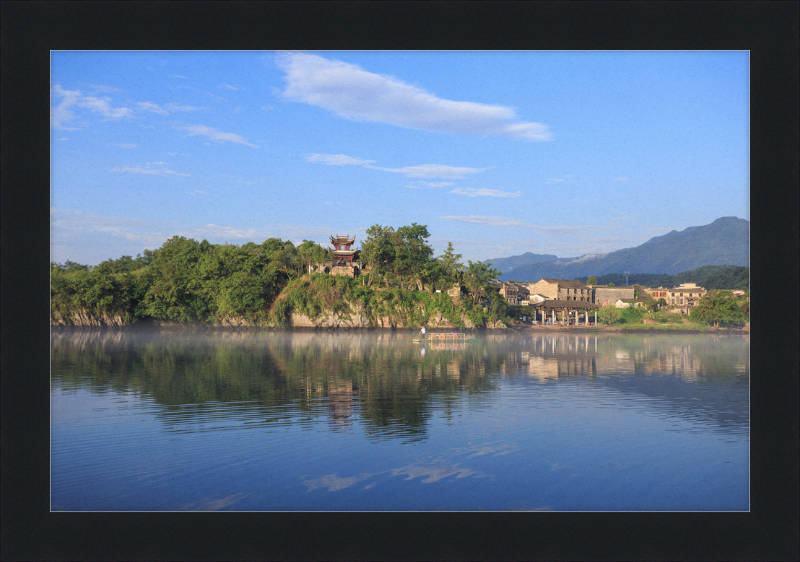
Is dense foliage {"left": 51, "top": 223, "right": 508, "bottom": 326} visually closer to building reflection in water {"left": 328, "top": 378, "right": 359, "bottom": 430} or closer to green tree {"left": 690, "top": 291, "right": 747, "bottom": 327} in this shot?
green tree {"left": 690, "top": 291, "right": 747, "bottom": 327}

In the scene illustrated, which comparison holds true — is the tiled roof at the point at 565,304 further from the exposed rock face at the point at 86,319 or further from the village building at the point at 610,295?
the exposed rock face at the point at 86,319

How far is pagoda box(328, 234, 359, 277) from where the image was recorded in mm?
40062

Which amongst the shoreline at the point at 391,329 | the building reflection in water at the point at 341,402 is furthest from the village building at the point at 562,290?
the building reflection in water at the point at 341,402

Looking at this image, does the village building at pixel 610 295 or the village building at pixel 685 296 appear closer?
the village building at pixel 685 296

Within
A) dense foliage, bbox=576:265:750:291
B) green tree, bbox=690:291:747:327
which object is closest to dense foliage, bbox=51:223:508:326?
green tree, bbox=690:291:747:327

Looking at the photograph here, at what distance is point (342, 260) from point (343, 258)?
171 mm

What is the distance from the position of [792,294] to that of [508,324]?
122 feet

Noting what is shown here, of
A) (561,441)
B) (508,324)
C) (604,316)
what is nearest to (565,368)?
(561,441)

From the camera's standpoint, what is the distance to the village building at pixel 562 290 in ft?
163

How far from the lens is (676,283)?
49.6m

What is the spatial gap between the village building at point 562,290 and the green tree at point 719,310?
11.4 m

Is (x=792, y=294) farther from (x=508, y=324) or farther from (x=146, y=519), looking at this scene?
(x=508, y=324)

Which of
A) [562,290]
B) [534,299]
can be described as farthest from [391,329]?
[562,290]

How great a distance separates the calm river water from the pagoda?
2539cm
